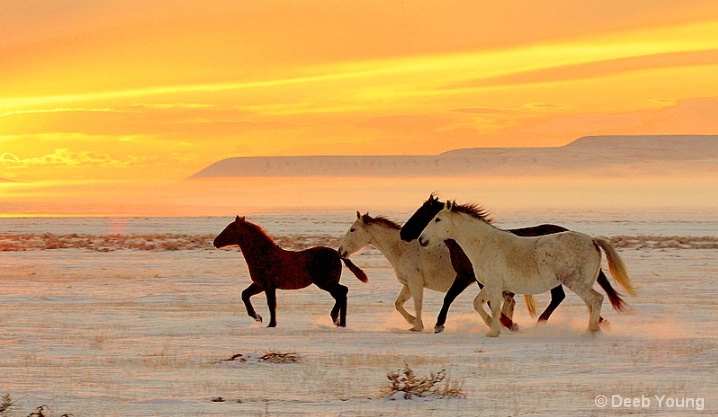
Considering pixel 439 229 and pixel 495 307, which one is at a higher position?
pixel 439 229

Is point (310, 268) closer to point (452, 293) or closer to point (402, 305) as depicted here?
point (402, 305)

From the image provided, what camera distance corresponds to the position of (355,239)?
15.5 metres

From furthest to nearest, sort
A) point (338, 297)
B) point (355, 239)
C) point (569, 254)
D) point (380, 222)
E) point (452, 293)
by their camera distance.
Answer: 1. point (380, 222)
2. point (355, 239)
3. point (338, 297)
4. point (452, 293)
5. point (569, 254)

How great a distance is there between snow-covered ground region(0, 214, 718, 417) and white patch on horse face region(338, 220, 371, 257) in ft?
3.66

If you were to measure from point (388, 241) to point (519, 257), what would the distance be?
2.01 meters

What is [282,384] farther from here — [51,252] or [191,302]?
[51,252]

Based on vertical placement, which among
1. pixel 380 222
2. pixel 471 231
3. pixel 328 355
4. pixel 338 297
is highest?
pixel 380 222

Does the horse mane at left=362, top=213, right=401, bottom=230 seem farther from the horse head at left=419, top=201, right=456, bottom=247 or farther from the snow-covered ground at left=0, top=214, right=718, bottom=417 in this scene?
the snow-covered ground at left=0, top=214, right=718, bottom=417

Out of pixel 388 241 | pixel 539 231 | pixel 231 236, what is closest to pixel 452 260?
pixel 388 241

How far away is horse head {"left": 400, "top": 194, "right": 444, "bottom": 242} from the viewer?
14984mm

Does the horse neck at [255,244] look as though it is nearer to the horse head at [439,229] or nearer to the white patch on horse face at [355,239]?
the white patch on horse face at [355,239]

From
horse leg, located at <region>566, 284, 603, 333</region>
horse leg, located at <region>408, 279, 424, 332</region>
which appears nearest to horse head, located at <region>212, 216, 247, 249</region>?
horse leg, located at <region>408, 279, 424, 332</region>

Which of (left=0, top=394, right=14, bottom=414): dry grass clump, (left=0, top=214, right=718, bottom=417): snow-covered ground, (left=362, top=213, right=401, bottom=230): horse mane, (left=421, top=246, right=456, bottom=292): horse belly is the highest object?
(left=362, top=213, right=401, bottom=230): horse mane

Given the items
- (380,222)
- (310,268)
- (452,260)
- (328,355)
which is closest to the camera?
(328,355)
